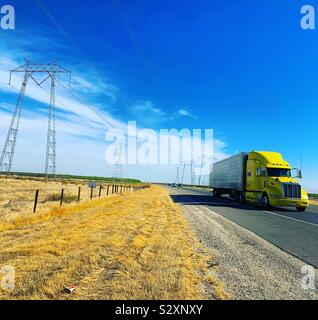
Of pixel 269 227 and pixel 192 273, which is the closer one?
pixel 192 273

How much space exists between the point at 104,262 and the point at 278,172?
69.0 feet

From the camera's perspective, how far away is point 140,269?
21.1 ft

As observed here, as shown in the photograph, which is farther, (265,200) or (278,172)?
(278,172)

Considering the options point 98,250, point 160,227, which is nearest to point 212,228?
point 160,227

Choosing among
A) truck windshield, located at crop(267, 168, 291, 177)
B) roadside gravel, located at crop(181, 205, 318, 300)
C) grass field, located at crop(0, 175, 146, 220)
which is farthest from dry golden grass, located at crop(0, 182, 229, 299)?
truck windshield, located at crop(267, 168, 291, 177)

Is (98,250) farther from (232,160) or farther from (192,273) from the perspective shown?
(232,160)

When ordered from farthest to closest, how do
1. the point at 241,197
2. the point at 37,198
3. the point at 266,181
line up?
the point at 241,197
the point at 266,181
the point at 37,198

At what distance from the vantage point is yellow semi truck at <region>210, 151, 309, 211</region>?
23.9 meters

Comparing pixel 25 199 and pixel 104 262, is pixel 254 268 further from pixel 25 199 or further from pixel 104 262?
pixel 25 199

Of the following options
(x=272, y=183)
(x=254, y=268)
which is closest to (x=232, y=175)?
(x=272, y=183)

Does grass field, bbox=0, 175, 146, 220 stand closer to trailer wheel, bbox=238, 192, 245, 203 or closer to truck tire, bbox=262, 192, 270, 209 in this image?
trailer wheel, bbox=238, 192, 245, 203

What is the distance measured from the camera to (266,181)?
25.3 metres
